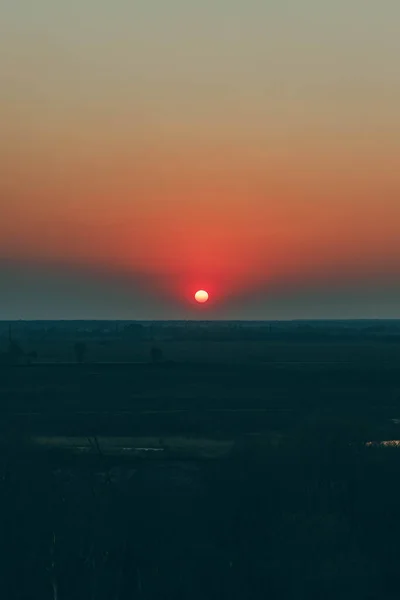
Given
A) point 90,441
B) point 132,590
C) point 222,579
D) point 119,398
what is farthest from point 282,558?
point 119,398

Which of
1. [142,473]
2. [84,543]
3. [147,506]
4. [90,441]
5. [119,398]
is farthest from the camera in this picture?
[119,398]

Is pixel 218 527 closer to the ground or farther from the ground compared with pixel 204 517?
closer to the ground

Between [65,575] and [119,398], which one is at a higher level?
[119,398]

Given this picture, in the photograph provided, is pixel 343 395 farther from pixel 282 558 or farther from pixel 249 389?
pixel 282 558

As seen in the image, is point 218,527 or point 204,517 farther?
point 204,517

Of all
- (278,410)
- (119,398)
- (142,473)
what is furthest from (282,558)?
(119,398)

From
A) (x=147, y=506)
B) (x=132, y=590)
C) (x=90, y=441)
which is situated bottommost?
(x=132, y=590)

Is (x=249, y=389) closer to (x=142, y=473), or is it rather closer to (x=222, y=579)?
(x=142, y=473)

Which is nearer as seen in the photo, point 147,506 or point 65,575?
point 65,575

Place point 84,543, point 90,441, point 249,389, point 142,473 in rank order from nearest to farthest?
point 84,543 < point 142,473 < point 90,441 < point 249,389
